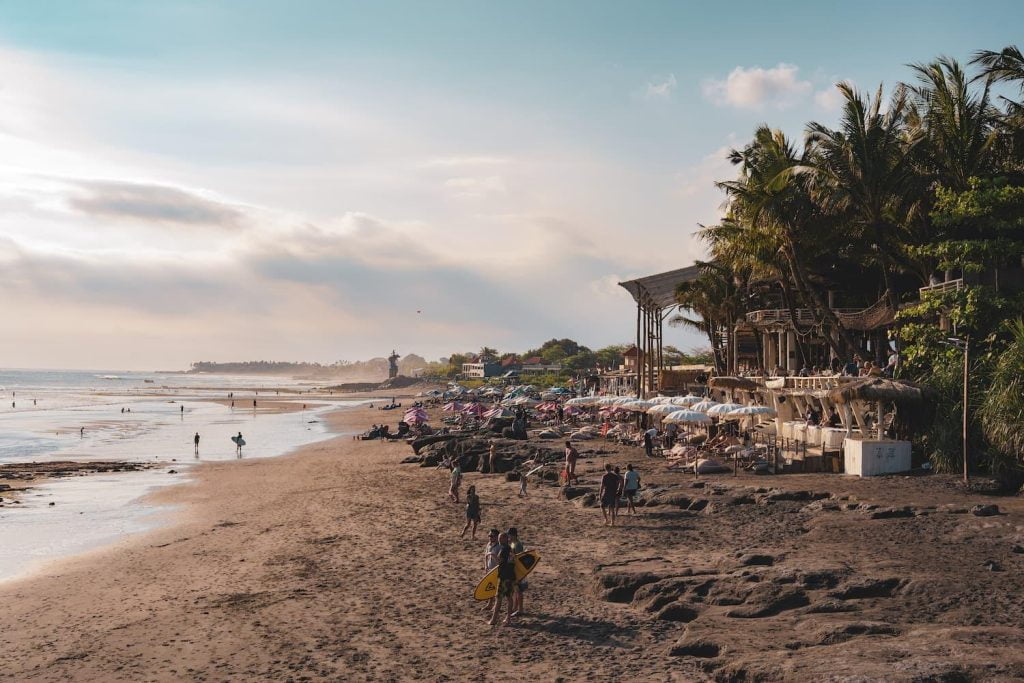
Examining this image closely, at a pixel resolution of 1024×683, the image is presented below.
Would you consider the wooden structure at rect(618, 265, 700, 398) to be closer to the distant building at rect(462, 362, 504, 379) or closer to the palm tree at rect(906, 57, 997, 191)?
the palm tree at rect(906, 57, 997, 191)

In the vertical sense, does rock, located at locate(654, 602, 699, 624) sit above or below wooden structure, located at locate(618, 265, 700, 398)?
below

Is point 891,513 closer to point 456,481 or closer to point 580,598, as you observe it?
point 580,598

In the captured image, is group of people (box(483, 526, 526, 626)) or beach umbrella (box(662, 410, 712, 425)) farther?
beach umbrella (box(662, 410, 712, 425))

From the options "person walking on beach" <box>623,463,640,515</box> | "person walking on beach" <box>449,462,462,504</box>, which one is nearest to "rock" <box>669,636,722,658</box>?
"person walking on beach" <box>623,463,640,515</box>

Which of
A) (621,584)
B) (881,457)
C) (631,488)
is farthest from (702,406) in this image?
(621,584)

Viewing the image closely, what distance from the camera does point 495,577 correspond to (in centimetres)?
1279

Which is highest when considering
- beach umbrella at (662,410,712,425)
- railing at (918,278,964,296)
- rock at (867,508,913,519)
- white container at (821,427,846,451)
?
railing at (918,278,964,296)

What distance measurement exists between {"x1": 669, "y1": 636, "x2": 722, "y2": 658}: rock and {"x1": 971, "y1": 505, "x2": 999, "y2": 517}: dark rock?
29.5ft

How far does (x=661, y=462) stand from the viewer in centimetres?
3091

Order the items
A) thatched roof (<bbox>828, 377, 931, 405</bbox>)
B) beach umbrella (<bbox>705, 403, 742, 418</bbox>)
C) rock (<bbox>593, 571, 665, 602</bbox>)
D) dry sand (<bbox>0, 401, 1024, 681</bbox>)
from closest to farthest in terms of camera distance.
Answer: dry sand (<bbox>0, 401, 1024, 681</bbox>) < rock (<bbox>593, 571, 665, 602</bbox>) < thatched roof (<bbox>828, 377, 931, 405</bbox>) < beach umbrella (<bbox>705, 403, 742, 418</bbox>)

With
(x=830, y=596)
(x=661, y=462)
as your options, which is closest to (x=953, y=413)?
(x=661, y=462)

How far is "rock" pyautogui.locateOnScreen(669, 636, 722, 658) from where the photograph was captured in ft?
34.4

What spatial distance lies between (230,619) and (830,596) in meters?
9.83

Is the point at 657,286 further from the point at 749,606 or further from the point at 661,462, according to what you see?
the point at 749,606
